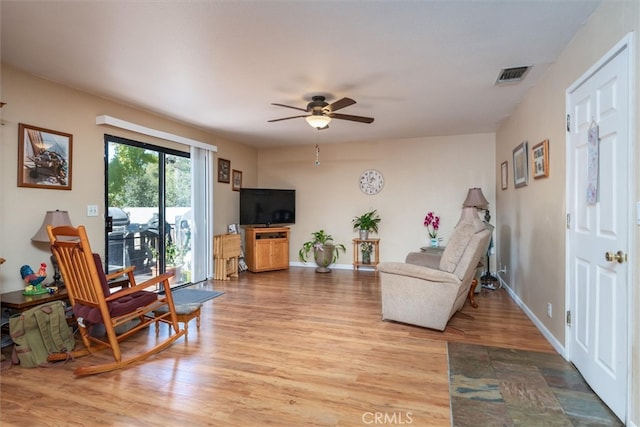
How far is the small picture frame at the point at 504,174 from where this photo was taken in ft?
14.9

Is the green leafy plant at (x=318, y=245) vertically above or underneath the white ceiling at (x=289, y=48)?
underneath

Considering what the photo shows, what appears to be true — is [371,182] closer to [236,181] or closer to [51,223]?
[236,181]

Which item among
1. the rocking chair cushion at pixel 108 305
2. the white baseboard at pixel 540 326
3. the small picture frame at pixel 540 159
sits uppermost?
the small picture frame at pixel 540 159

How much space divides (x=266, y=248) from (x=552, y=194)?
4516mm

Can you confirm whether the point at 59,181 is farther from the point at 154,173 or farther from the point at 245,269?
the point at 245,269

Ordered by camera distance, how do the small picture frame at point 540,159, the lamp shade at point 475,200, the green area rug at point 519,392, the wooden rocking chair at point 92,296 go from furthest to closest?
the lamp shade at point 475,200 → the small picture frame at point 540,159 → the wooden rocking chair at point 92,296 → the green area rug at point 519,392

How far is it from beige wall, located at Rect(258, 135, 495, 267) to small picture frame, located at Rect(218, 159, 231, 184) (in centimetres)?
116

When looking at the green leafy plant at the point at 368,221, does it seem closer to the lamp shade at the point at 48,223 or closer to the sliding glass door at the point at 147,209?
the sliding glass door at the point at 147,209

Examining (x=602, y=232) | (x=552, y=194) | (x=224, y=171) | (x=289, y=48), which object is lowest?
(x=602, y=232)

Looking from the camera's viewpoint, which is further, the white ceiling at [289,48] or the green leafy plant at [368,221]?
the green leafy plant at [368,221]

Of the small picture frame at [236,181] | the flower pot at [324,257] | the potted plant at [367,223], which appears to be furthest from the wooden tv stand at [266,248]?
the potted plant at [367,223]

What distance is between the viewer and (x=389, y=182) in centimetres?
611

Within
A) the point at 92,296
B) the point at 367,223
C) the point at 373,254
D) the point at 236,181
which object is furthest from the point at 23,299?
the point at 373,254

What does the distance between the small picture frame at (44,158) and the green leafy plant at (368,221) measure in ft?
14.3
